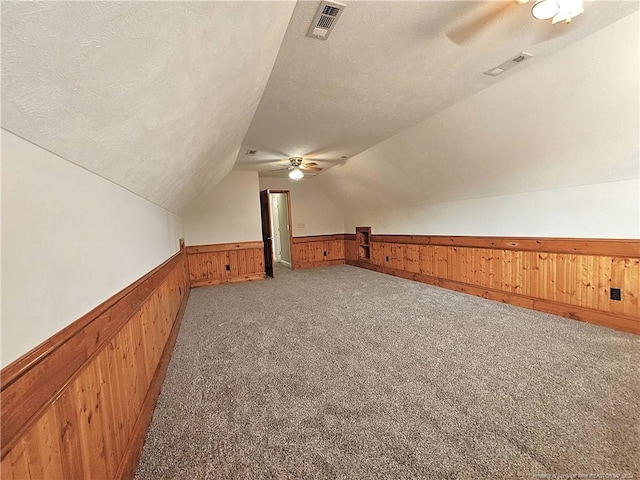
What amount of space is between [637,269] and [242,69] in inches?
153

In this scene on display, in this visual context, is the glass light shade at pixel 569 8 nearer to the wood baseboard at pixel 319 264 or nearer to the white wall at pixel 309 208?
the white wall at pixel 309 208

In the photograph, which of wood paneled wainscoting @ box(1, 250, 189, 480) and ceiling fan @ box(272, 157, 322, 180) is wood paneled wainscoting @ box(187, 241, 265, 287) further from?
wood paneled wainscoting @ box(1, 250, 189, 480)

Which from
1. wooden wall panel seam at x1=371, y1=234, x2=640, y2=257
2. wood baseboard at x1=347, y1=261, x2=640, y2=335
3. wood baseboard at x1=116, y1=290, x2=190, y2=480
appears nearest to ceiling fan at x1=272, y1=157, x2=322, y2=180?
Answer: wooden wall panel seam at x1=371, y1=234, x2=640, y2=257

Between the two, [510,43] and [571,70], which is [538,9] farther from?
[571,70]

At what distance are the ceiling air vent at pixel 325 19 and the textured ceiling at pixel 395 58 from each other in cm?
4

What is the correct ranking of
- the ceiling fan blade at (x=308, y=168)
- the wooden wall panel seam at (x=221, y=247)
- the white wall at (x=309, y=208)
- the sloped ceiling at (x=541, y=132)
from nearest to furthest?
the sloped ceiling at (x=541, y=132)
the ceiling fan blade at (x=308, y=168)
the wooden wall panel seam at (x=221, y=247)
the white wall at (x=309, y=208)

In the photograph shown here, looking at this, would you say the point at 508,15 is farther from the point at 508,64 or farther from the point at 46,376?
the point at 46,376

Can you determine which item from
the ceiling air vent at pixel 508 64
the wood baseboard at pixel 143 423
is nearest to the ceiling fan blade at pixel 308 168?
the ceiling air vent at pixel 508 64

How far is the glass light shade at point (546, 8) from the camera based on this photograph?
4.58 ft

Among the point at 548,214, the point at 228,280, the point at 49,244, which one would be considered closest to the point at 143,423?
the point at 49,244

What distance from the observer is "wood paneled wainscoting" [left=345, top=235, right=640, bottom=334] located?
284 centimetres

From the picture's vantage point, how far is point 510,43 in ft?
6.59

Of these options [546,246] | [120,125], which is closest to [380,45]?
[120,125]

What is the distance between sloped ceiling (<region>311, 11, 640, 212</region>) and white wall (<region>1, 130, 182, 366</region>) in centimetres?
318
